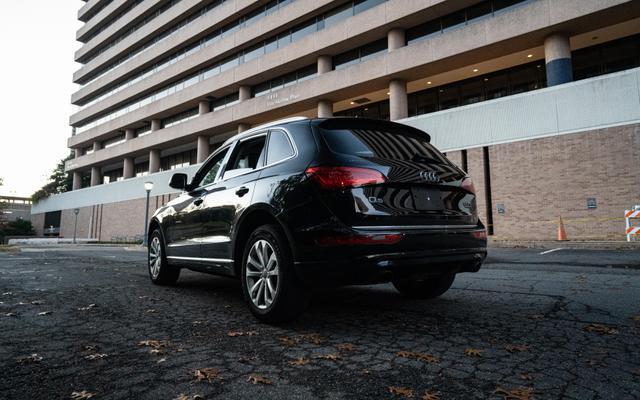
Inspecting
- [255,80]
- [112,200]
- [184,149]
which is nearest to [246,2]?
[255,80]

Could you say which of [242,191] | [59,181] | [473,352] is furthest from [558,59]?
[59,181]

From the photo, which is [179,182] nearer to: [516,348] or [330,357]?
[330,357]

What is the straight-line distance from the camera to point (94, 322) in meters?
3.43

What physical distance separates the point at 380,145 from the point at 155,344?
2.37 meters

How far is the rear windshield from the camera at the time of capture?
314 cm

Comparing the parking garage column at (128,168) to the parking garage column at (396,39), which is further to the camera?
the parking garage column at (128,168)

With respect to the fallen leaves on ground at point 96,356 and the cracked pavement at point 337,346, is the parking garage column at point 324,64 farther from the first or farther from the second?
the fallen leaves on ground at point 96,356

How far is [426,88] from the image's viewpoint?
2512cm

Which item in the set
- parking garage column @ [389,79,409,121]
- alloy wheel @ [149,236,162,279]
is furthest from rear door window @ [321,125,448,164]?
parking garage column @ [389,79,409,121]

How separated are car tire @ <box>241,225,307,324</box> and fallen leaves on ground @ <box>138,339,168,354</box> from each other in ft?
2.68

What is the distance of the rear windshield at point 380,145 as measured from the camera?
314cm

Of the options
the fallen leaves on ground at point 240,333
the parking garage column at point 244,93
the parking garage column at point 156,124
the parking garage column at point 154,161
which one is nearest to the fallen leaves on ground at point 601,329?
the fallen leaves on ground at point 240,333

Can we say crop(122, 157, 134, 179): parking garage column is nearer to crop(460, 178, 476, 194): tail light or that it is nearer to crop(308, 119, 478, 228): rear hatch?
crop(308, 119, 478, 228): rear hatch

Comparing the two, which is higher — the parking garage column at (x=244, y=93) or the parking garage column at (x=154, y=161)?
the parking garage column at (x=244, y=93)
